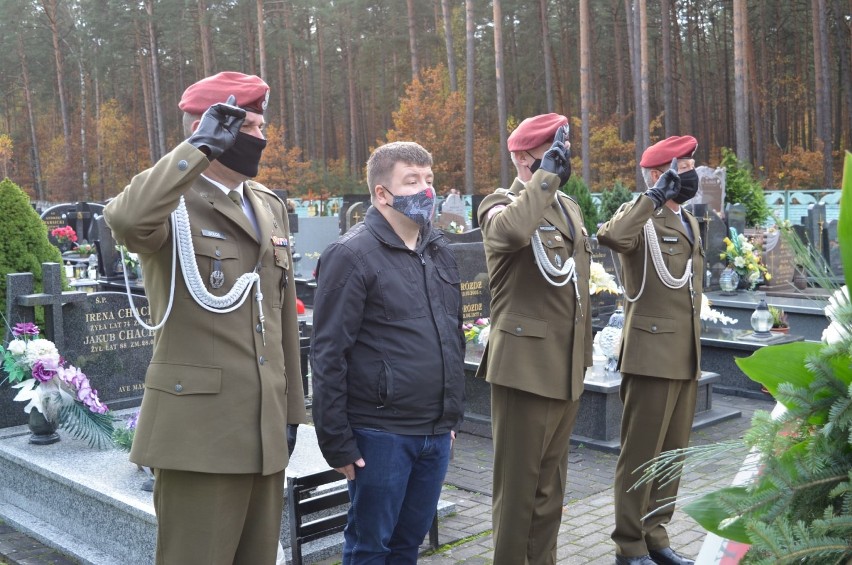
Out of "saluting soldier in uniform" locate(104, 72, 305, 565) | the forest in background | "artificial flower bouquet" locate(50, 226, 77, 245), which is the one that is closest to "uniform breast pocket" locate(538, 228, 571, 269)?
"saluting soldier in uniform" locate(104, 72, 305, 565)

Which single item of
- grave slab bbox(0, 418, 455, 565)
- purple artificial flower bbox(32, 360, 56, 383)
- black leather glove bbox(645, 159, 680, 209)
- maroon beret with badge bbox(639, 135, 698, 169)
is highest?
maroon beret with badge bbox(639, 135, 698, 169)

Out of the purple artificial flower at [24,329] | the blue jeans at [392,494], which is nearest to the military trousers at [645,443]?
the blue jeans at [392,494]

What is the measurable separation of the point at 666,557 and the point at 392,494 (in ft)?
6.55

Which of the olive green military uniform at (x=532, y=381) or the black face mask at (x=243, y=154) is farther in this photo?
the olive green military uniform at (x=532, y=381)

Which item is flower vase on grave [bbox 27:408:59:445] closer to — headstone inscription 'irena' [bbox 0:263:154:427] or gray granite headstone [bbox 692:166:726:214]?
headstone inscription 'irena' [bbox 0:263:154:427]

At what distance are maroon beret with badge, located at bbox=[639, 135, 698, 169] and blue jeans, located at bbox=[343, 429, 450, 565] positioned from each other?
2.27 metres

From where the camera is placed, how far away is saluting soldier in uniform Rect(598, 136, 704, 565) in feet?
14.5

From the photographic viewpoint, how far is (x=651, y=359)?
4.52m

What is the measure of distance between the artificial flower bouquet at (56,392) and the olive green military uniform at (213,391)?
3.13 meters

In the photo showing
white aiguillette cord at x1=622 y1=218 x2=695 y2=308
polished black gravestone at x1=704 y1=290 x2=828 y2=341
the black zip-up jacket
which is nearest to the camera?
the black zip-up jacket

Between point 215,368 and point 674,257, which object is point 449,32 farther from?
point 215,368

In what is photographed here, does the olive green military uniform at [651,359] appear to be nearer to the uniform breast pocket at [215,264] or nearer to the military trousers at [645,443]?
the military trousers at [645,443]

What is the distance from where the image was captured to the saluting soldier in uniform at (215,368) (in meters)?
2.69

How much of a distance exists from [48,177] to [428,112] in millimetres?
29527
